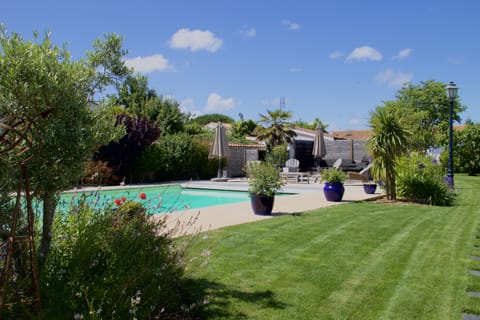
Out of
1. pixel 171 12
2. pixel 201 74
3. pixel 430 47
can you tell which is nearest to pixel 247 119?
pixel 201 74

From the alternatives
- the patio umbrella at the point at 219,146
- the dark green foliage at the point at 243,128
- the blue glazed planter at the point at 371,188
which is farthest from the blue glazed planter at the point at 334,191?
the dark green foliage at the point at 243,128

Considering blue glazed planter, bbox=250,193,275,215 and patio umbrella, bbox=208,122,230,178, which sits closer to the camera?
blue glazed planter, bbox=250,193,275,215

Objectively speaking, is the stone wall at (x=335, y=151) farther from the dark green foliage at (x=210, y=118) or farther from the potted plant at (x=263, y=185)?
the dark green foliage at (x=210, y=118)

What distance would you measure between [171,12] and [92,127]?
9.46 m

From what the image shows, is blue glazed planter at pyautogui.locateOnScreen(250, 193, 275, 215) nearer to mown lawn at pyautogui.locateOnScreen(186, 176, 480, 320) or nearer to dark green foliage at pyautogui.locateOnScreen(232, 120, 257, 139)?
mown lawn at pyautogui.locateOnScreen(186, 176, 480, 320)

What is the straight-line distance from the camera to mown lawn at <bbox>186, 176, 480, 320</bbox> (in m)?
3.42

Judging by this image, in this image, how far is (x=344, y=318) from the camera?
3225mm

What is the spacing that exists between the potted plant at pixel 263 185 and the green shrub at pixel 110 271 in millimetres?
4939

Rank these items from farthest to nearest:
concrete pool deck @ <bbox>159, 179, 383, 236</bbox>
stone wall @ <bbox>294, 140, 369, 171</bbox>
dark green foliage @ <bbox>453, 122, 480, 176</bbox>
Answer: stone wall @ <bbox>294, 140, 369, 171</bbox>, dark green foliage @ <bbox>453, 122, 480, 176</bbox>, concrete pool deck @ <bbox>159, 179, 383, 236</bbox>

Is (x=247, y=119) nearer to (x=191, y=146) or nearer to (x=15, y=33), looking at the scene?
(x=191, y=146)

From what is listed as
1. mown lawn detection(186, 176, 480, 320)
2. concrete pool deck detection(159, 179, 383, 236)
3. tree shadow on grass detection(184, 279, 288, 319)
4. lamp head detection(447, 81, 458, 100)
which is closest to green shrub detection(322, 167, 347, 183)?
concrete pool deck detection(159, 179, 383, 236)

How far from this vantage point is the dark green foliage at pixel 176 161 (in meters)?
19.1

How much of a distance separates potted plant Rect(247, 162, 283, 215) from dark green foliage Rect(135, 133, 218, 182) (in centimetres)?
1140

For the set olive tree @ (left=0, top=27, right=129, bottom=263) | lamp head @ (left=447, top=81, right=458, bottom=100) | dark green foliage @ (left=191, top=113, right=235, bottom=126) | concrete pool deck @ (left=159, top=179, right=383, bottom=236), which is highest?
dark green foliage @ (left=191, top=113, right=235, bottom=126)
